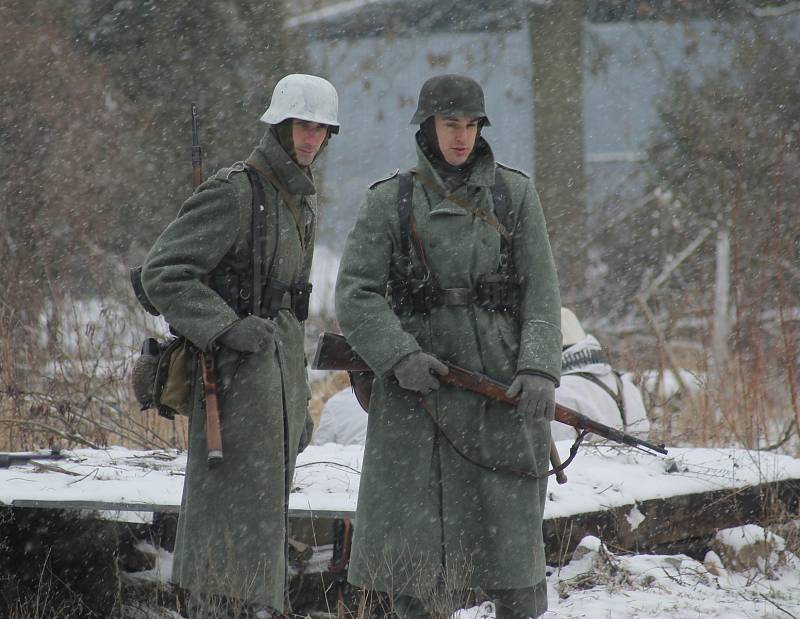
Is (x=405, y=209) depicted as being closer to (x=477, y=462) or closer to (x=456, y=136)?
(x=456, y=136)

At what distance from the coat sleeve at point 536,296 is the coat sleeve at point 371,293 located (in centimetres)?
38

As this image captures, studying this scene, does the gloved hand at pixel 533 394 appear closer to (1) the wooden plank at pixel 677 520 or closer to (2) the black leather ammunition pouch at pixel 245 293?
(2) the black leather ammunition pouch at pixel 245 293

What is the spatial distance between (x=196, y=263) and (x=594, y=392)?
3081 mm

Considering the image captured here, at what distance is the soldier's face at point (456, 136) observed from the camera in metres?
3.41

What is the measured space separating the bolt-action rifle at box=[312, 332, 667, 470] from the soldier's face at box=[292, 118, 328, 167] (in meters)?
0.62

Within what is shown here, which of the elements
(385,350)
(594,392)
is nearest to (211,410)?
(385,350)

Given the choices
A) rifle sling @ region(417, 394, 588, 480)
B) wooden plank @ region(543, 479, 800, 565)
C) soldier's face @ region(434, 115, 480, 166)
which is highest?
soldier's face @ region(434, 115, 480, 166)

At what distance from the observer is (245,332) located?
3.33 meters

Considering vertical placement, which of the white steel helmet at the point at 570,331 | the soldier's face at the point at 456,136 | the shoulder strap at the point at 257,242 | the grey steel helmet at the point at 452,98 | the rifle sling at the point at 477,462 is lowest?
the rifle sling at the point at 477,462

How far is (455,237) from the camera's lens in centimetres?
341

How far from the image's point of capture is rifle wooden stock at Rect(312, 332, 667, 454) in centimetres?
334

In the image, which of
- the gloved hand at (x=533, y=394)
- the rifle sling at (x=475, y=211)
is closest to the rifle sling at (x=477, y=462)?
the gloved hand at (x=533, y=394)

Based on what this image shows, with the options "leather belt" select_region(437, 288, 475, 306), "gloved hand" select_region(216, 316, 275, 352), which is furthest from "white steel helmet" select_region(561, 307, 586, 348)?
"gloved hand" select_region(216, 316, 275, 352)

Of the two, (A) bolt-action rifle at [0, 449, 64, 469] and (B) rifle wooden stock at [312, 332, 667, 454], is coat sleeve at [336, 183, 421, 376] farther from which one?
(A) bolt-action rifle at [0, 449, 64, 469]
